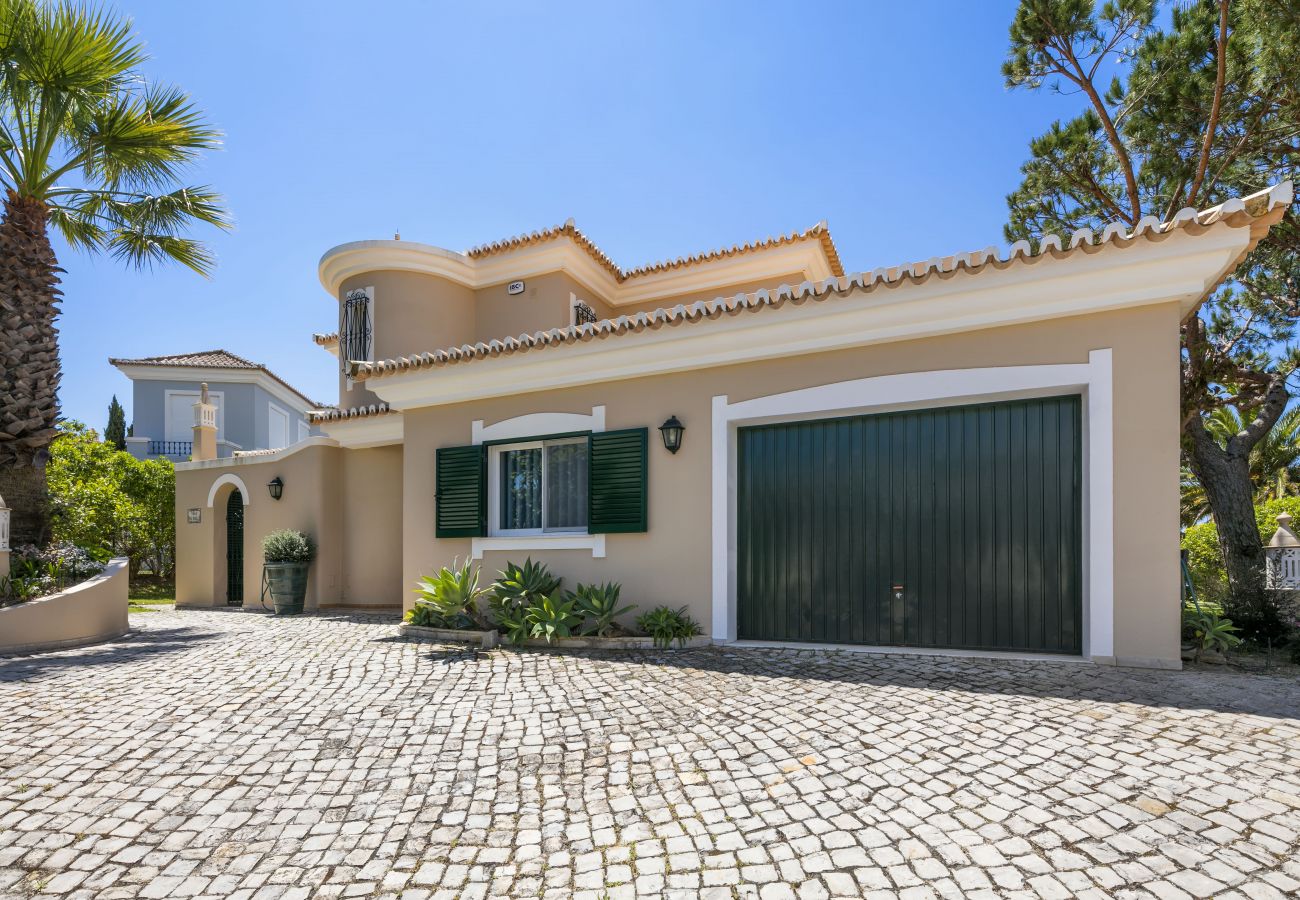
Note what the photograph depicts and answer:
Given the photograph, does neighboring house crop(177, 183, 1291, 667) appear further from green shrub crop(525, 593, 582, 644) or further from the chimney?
the chimney

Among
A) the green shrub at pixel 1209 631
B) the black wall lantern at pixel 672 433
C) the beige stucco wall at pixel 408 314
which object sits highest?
the beige stucco wall at pixel 408 314

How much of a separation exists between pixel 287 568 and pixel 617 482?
6936mm

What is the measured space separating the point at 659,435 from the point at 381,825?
16.0ft

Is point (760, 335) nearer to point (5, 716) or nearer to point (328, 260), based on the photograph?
point (5, 716)

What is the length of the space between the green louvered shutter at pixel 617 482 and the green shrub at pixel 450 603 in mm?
1645

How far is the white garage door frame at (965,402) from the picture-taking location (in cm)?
536

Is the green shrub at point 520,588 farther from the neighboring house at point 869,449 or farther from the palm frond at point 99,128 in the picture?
the palm frond at point 99,128

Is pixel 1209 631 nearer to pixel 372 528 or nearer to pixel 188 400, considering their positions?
pixel 372 528

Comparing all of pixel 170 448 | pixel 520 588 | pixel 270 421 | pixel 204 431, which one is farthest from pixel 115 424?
pixel 520 588

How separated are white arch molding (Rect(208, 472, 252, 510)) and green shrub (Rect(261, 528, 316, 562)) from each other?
5.28 ft

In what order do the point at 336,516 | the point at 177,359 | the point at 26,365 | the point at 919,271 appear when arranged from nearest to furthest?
the point at 919,271 → the point at 26,365 → the point at 336,516 → the point at 177,359

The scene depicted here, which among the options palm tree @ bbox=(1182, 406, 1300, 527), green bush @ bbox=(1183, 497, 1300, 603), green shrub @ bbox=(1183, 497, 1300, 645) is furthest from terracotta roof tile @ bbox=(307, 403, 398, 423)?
palm tree @ bbox=(1182, 406, 1300, 527)

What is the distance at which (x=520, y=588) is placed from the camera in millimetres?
7402

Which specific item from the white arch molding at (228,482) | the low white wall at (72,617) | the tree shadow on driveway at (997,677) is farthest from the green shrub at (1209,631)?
the white arch molding at (228,482)
